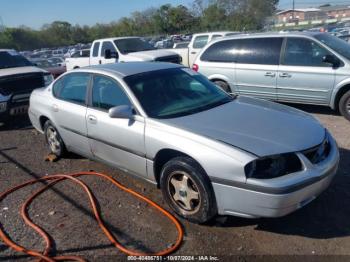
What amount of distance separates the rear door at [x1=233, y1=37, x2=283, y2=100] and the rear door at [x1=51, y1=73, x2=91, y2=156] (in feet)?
13.0

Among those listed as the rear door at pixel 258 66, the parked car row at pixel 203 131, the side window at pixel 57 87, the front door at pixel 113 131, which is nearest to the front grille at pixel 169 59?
the rear door at pixel 258 66

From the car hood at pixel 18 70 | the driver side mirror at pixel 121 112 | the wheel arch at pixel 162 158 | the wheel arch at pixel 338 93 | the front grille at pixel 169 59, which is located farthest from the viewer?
the front grille at pixel 169 59

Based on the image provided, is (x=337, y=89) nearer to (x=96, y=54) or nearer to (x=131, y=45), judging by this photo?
(x=131, y=45)

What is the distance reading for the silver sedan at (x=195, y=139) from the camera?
3240 mm

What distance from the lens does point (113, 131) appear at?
437 cm

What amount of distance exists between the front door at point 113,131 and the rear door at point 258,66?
159 inches

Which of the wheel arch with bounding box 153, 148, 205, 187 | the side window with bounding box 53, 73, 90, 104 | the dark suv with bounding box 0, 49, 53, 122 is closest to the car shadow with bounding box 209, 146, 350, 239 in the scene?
the wheel arch with bounding box 153, 148, 205, 187

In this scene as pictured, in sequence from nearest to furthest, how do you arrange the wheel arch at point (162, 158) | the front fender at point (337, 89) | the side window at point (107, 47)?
1. the wheel arch at point (162, 158)
2. the front fender at point (337, 89)
3. the side window at point (107, 47)

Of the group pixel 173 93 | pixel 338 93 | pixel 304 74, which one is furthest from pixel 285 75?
pixel 173 93

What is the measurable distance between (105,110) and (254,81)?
13.9 ft

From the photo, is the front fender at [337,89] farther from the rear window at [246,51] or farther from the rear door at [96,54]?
the rear door at [96,54]

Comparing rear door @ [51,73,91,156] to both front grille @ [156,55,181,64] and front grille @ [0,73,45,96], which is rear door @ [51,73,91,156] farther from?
front grille @ [156,55,181,64]

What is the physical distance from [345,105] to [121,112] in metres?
4.68

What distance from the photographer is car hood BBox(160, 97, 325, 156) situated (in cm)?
335
